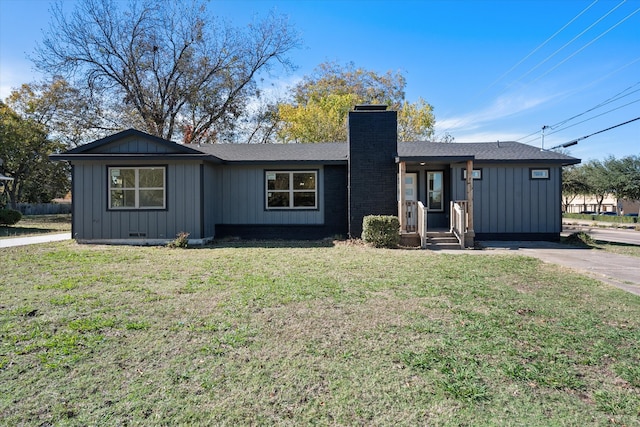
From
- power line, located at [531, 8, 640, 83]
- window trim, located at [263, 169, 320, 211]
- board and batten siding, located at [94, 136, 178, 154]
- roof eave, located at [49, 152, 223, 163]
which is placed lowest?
window trim, located at [263, 169, 320, 211]

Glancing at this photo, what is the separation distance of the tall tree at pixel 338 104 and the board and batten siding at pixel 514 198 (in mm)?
13715

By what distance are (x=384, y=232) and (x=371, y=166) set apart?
231cm

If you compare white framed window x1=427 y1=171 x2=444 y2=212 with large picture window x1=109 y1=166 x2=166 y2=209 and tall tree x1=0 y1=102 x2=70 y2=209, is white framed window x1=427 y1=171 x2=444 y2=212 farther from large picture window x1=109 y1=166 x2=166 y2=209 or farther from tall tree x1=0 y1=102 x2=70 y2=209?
tall tree x1=0 y1=102 x2=70 y2=209

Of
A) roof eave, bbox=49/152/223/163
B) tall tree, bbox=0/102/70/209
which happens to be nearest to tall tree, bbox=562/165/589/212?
roof eave, bbox=49/152/223/163

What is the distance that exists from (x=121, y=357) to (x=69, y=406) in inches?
26.5

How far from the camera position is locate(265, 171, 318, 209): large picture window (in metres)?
11.9

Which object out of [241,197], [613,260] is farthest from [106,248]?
[613,260]

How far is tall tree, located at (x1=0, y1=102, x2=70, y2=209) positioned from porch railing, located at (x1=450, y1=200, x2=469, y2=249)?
2699 centimetres

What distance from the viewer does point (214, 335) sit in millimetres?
3480

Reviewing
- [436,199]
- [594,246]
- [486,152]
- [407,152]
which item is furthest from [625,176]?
[407,152]

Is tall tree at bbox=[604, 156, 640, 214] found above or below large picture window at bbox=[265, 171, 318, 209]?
above

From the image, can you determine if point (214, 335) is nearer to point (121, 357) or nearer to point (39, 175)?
point (121, 357)

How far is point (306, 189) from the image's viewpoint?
12.0 m

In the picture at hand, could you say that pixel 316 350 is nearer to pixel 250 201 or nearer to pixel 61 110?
pixel 250 201
